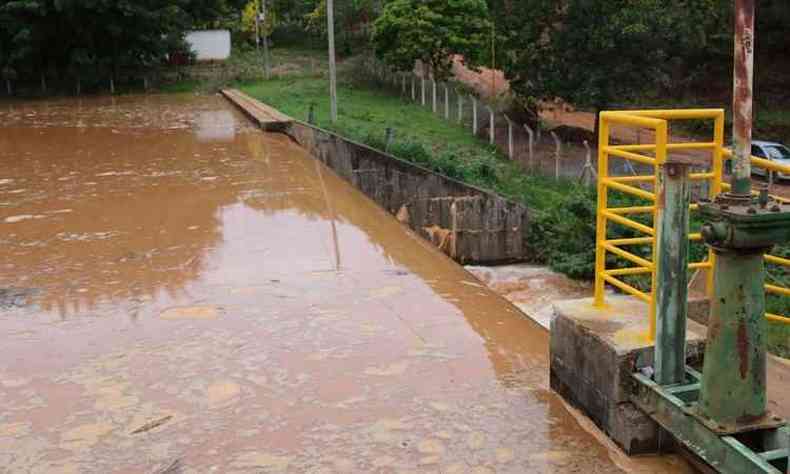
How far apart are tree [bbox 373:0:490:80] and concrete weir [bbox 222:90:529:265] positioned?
20.9m

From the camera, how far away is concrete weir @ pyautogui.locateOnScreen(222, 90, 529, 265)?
36.4 ft

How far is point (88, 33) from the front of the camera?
1574 inches

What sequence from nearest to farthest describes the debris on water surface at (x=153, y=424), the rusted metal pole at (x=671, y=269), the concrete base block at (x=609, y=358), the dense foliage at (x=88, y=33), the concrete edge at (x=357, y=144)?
the rusted metal pole at (x=671, y=269) < the concrete base block at (x=609, y=358) < the debris on water surface at (x=153, y=424) < the concrete edge at (x=357, y=144) < the dense foliage at (x=88, y=33)

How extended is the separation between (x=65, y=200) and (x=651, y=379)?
11.3 m

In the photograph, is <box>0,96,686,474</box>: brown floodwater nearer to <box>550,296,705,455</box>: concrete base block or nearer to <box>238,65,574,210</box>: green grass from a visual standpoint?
<box>550,296,705,455</box>: concrete base block

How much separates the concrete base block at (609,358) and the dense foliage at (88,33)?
119ft

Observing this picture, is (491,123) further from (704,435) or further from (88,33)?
(704,435)

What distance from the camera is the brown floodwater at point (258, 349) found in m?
5.14

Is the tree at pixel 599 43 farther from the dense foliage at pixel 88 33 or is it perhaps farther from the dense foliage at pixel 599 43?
the dense foliage at pixel 88 33

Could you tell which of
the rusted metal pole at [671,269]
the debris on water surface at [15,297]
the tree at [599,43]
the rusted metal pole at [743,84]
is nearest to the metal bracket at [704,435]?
the rusted metal pole at [671,269]

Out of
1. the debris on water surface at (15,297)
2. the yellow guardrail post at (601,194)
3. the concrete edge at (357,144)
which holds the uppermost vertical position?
the yellow guardrail post at (601,194)

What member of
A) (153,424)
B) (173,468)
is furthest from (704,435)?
(153,424)

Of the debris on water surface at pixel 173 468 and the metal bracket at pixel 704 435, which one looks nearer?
the metal bracket at pixel 704 435

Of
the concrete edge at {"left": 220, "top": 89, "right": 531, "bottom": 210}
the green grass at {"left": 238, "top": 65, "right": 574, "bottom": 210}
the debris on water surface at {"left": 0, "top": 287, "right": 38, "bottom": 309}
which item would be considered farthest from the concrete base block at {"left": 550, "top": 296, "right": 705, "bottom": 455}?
the green grass at {"left": 238, "top": 65, "right": 574, "bottom": 210}
